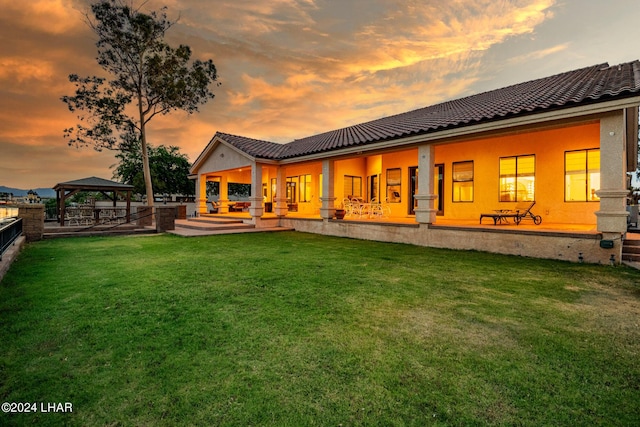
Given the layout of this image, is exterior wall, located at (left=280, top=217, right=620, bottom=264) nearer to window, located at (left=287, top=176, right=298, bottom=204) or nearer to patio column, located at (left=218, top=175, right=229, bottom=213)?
window, located at (left=287, top=176, right=298, bottom=204)

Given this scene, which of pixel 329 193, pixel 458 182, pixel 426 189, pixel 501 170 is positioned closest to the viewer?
pixel 426 189

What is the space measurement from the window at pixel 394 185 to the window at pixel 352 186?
2.39 meters

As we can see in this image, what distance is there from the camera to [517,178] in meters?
11.4

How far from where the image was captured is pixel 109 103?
19.5 metres

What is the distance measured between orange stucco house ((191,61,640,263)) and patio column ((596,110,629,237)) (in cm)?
2

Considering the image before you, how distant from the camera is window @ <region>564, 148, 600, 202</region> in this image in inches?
391

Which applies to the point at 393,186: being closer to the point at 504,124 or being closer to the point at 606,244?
the point at 504,124

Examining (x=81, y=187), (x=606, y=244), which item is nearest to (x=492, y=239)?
(x=606, y=244)

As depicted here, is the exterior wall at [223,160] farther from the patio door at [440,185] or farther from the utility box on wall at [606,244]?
the utility box on wall at [606,244]

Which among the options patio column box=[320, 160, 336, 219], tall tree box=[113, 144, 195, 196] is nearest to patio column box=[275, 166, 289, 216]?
patio column box=[320, 160, 336, 219]

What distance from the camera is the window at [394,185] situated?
14.8 meters

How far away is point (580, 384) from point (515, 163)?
11.0 meters

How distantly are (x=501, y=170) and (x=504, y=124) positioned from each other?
13.1ft

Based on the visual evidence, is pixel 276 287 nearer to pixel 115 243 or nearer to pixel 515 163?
pixel 115 243
